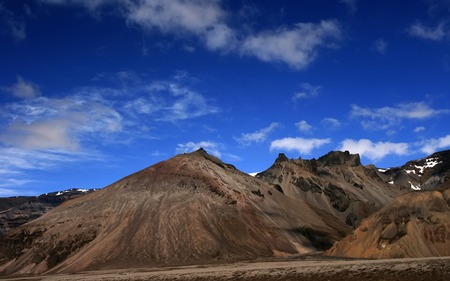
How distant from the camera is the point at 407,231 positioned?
210ft

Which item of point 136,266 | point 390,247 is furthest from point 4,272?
point 390,247

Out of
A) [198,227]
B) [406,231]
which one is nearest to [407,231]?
[406,231]

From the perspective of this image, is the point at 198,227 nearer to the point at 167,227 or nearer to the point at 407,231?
the point at 167,227

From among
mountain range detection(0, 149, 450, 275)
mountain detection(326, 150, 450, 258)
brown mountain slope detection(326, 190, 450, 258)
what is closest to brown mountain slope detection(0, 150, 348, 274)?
mountain range detection(0, 149, 450, 275)

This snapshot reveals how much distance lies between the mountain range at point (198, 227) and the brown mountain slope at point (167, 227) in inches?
8.6

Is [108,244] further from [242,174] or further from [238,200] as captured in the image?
[242,174]

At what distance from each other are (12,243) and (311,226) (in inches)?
2772

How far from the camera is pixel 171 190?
11094 cm

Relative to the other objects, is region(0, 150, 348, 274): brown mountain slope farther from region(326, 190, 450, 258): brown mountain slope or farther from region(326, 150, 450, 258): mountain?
region(326, 190, 450, 258): brown mountain slope

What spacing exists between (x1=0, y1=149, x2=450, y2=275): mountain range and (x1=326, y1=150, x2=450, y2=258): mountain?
0.44 ft

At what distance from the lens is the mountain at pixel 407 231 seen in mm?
61031

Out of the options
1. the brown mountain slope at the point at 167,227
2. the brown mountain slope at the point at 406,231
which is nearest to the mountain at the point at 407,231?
the brown mountain slope at the point at 406,231

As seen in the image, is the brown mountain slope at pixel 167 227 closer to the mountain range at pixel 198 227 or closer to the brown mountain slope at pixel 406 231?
the mountain range at pixel 198 227

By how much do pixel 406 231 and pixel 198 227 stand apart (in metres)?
44.6
